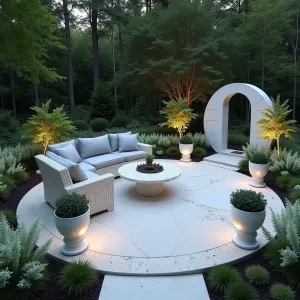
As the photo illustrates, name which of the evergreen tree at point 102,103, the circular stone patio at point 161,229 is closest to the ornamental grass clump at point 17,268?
the circular stone patio at point 161,229

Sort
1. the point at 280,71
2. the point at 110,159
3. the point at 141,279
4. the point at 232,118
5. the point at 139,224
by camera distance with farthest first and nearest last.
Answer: the point at 232,118 → the point at 280,71 → the point at 110,159 → the point at 139,224 → the point at 141,279

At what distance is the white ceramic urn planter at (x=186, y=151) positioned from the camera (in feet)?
24.2

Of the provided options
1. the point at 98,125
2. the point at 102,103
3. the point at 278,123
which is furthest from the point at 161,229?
the point at 102,103

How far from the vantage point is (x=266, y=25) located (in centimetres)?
1151

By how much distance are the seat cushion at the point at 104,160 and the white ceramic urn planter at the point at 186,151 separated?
2.10 meters

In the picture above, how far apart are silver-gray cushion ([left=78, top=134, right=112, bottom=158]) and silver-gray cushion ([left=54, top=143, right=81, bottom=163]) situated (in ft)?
1.10

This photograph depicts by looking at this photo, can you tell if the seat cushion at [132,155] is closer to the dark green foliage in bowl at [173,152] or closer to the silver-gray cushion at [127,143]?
the silver-gray cushion at [127,143]

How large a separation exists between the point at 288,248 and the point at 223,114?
6.26m

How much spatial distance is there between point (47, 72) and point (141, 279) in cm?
717

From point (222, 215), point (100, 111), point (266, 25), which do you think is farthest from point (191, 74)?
point (222, 215)

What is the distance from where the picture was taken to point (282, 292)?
2381 millimetres

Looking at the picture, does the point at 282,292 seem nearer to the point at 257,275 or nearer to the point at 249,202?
the point at 257,275

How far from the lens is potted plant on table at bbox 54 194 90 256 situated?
298cm

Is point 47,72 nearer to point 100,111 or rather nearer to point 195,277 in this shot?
point 100,111
